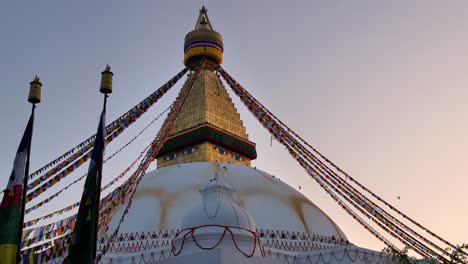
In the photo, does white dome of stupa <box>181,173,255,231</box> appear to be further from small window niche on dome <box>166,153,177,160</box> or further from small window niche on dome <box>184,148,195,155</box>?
small window niche on dome <box>166,153,177,160</box>

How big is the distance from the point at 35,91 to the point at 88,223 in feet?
11.0

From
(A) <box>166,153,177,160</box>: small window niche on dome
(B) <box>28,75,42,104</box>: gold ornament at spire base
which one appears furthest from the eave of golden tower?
(B) <box>28,75,42,104</box>: gold ornament at spire base

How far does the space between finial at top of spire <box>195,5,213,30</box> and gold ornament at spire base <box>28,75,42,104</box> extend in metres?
14.0

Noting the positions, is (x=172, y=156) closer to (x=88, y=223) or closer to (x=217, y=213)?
(x=217, y=213)

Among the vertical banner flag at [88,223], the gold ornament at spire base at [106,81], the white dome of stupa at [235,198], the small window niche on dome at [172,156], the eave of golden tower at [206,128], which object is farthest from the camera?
the small window niche on dome at [172,156]

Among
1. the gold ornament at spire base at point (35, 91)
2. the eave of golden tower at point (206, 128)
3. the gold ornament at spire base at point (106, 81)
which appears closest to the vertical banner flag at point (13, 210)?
the gold ornament at spire base at point (35, 91)

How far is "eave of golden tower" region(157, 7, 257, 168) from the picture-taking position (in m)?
19.7

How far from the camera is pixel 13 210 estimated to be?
9117mm

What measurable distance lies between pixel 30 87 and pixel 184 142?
985 centimetres

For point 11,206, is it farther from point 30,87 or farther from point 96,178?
point 30,87

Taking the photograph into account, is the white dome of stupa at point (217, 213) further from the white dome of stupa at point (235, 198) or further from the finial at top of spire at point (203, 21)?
the finial at top of spire at point (203, 21)

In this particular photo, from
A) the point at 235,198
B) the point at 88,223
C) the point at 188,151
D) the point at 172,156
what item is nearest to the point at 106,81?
the point at 88,223

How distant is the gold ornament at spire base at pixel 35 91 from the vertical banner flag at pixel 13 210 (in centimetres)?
66

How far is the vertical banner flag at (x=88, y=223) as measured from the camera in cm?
806
